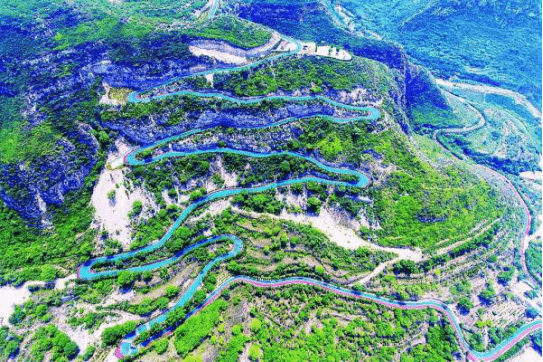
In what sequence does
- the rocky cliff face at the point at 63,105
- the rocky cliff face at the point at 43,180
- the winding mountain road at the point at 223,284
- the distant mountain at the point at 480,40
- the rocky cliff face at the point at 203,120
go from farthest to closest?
1. the distant mountain at the point at 480,40
2. the rocky cliff face at the point at 203,120
3. the rocky cliff face at the point at 63,105
4. the rocky cliff face at the point at 43,180
5. the winding mountain road at the point at 223,284

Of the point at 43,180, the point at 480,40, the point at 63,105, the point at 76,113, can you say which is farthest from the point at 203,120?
the point at 480,40

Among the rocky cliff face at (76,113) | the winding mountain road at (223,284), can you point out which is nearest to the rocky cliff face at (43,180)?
the rocky cliff face at (76,113)

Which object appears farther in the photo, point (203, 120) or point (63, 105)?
point (203, 120)

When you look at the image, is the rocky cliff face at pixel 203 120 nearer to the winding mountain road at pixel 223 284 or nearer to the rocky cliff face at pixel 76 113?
the rocky cliff face at pixel 76 113

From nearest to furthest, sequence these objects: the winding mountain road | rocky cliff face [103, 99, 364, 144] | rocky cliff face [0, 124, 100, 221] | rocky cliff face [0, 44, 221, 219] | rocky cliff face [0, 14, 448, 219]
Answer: the winding mountain road → rocky cliff face [0, 124, 100, 221] → rocky cliff face [0, 44, 221, 219] → rocky cliff face [0, 14, 448, 219] → rocky cliff face [103, 99, 364, 144]

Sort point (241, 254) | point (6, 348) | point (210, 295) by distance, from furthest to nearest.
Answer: point (241, 254)
point (210, 295)
point (6, 348)

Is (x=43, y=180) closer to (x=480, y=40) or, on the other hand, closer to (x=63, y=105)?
(x=63, y=105)

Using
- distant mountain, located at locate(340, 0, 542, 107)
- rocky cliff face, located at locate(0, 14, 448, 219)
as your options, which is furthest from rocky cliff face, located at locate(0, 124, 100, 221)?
distant mountain, located at locate(340, 0, 542, 107)

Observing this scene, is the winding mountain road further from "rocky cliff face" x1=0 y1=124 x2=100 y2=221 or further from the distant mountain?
the distant mountain

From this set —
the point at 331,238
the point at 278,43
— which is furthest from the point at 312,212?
the point at 278,43

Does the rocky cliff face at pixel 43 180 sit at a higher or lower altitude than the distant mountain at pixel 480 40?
lower

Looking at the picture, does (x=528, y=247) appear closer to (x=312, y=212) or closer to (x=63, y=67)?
(x=312, y=212)
